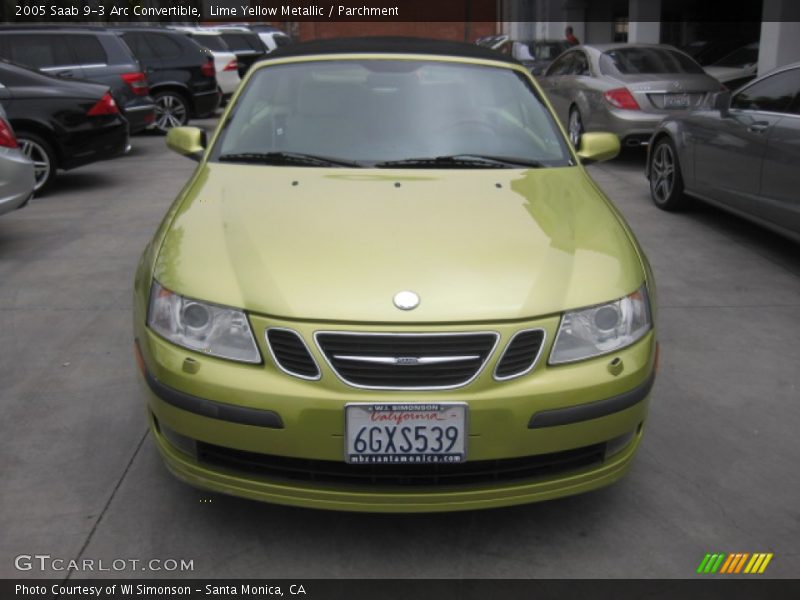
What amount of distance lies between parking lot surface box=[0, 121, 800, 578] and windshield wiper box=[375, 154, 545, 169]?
123cm

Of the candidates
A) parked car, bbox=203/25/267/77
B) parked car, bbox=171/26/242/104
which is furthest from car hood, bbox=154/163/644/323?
parked car, bbox=203/25/267/77

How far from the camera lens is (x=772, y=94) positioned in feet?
20.8

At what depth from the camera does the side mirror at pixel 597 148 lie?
15.0 ft

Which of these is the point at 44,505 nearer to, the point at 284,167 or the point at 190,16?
the point at 284,167

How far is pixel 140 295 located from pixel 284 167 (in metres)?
0.97

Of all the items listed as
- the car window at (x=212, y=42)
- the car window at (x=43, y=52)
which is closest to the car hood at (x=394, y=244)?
the car window at (x=43, y=52)

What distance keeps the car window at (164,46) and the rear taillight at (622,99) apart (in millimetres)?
7130

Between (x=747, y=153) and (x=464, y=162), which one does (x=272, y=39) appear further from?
(x=464, y=162)

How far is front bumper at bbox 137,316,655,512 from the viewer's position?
262 centimetres

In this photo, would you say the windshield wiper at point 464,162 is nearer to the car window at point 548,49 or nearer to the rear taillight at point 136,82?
the rear taillight at point 136,82

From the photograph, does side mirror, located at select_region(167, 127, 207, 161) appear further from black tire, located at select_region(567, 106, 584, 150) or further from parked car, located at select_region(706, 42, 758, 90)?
parked car, located at select_region(706, 42, 758, 90)

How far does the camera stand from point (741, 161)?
21.2ft

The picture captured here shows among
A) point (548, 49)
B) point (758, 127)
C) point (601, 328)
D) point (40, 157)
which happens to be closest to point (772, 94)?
point (758, 127)

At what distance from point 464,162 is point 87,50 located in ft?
29.9
